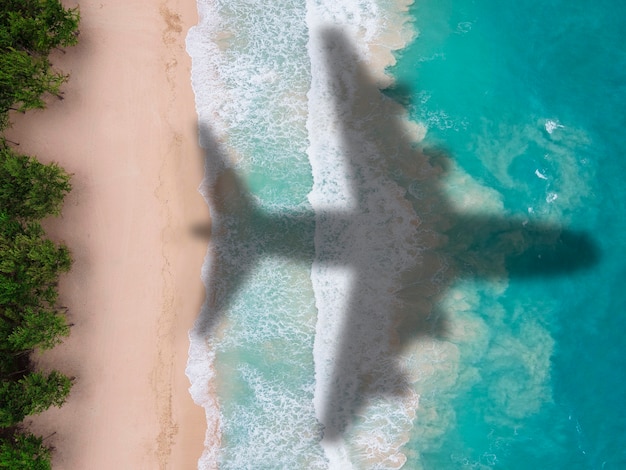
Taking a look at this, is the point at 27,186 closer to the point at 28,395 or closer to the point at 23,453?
the point at 28,395

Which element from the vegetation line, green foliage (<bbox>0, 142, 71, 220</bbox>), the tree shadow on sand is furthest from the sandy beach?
the tree shadow on sand

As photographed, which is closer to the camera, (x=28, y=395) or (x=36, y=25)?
(x=28, y=395)

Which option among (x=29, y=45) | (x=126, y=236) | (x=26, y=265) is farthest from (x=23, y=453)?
(x=29, y=45)

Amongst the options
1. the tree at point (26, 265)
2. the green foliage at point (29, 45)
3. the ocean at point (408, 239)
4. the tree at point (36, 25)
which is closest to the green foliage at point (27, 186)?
the tree at point (26, 265)

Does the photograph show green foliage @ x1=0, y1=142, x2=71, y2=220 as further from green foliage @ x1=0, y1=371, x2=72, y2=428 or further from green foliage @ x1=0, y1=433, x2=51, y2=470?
green foliage @ x1=0, y1=433, x2=51, y2=470

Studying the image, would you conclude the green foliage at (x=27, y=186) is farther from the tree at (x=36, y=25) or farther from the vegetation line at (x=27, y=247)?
the tree at (x=36, y=25)

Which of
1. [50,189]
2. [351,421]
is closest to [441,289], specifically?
[351,421]
